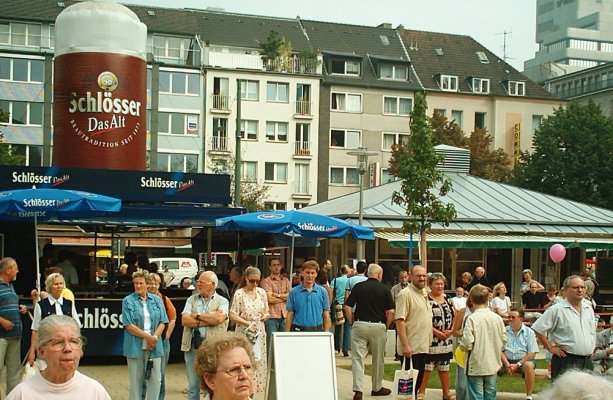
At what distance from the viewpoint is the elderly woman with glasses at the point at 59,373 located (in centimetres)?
568

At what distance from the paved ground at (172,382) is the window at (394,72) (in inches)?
2239

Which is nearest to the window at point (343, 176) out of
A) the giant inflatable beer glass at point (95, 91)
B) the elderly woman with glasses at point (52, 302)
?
the giant inflatable beer glass at point (95, 91)

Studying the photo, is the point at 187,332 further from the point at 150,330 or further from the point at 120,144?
the point at 120,144

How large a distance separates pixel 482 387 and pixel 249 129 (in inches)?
2244

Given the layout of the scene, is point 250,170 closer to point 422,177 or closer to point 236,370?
point 422,177

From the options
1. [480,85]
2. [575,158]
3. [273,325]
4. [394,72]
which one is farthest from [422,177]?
[480,85]

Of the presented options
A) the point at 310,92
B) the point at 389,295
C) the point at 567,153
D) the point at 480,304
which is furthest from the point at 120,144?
the point at 310,92

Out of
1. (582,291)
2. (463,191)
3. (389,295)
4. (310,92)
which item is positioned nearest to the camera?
(582,291)

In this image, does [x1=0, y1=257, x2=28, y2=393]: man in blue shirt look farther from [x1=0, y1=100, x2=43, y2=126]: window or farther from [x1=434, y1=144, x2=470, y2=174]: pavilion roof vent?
[x1=0, y1=100, x2=43, y2=126]: window

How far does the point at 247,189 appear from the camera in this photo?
6172 cm

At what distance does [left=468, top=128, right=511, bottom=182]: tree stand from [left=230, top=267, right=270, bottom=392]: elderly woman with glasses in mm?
51403

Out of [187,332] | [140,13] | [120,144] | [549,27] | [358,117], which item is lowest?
[187,332]

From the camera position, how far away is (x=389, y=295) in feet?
45.9

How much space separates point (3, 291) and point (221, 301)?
2.48 metres
